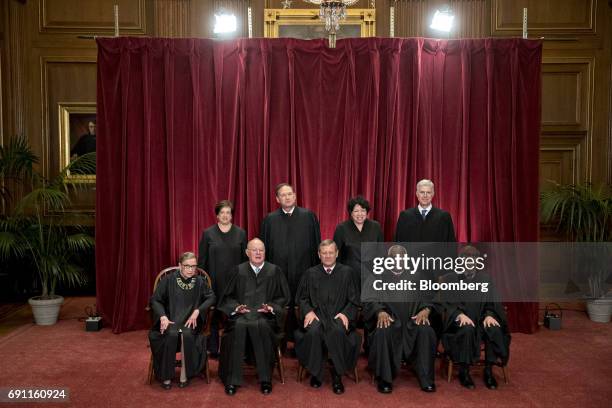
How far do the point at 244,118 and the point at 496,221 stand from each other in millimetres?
2802

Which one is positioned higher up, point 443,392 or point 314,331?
point 314,331

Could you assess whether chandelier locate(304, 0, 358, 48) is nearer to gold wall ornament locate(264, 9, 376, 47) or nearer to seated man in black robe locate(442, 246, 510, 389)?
gold wall ornament locate(264, 9, 376, 47)

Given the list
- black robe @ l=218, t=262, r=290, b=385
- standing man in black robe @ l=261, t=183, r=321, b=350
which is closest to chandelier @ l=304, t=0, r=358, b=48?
standing man in black robe @ l=261, t=183, r=321, b=350

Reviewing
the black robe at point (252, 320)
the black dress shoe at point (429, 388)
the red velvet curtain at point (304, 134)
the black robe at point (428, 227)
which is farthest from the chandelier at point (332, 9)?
the black dress shoe at point (429, 388)

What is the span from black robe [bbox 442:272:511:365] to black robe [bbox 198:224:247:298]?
1.94 metres

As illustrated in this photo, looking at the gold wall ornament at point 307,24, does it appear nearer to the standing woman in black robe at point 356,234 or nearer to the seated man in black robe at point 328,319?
the standing woman in black robe at point 356,234

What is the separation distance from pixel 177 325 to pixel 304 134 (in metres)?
2.35

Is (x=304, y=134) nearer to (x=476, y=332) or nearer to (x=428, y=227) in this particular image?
(x=428, y=227)

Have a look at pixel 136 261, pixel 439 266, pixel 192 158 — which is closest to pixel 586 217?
pixel 439 266

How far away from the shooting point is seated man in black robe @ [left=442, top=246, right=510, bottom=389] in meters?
4.61

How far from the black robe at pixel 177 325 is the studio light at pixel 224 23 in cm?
298

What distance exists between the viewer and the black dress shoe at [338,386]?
4460 mm

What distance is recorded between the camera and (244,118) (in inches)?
235

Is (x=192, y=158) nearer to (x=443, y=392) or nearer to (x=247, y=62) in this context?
(x=247, y=62)
